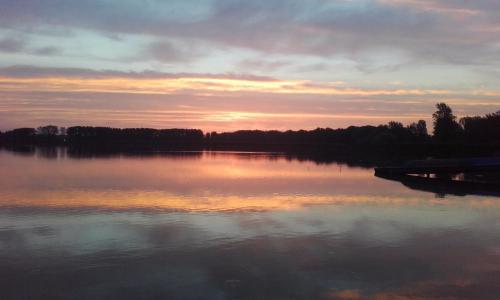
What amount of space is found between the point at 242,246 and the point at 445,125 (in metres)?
74.6

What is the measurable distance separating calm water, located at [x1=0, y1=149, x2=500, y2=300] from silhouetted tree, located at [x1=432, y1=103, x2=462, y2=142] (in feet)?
198

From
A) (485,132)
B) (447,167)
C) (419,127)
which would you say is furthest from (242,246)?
(419,127)

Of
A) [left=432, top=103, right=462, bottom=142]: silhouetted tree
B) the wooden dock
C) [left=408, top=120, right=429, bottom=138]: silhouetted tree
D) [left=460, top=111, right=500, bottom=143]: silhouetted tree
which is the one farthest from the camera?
[left=408, top=120, right=429, bottom=138]: silhouetted tree

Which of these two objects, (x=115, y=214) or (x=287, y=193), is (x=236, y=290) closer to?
(x=115, y=214)

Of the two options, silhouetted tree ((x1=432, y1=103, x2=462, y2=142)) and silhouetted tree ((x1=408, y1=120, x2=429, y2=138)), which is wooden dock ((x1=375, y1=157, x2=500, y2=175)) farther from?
silhouetted tree ((x1=408, y1=120, x2=429, y2=138))

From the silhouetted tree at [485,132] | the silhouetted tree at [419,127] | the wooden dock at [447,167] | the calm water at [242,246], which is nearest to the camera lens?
the calm water at [242,246]

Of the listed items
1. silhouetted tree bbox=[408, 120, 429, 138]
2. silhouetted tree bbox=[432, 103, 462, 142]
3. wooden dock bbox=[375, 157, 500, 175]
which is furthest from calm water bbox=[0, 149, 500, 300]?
silhouetted tree bbox=[408, 120, 429, 138]

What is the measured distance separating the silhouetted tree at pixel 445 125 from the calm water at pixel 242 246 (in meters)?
60.4

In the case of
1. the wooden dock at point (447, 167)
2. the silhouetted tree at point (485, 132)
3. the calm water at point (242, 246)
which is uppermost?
the silhouetted tree at point (485, 132)

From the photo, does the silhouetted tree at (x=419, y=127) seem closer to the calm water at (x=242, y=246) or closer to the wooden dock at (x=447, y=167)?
the wooden dock at (x=447, y=167)

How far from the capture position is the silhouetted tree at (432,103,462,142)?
77625mm

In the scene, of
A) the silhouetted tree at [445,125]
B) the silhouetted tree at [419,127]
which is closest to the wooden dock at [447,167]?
the silhouetted tree at [445,125]

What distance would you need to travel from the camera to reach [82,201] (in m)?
17.9

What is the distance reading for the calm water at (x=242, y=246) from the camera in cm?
870
